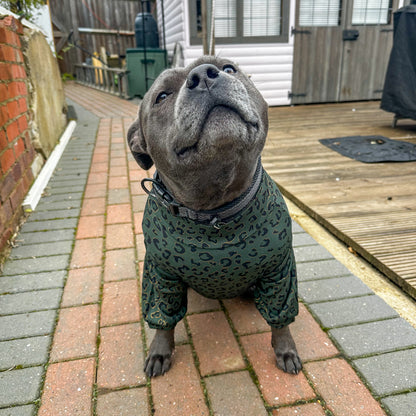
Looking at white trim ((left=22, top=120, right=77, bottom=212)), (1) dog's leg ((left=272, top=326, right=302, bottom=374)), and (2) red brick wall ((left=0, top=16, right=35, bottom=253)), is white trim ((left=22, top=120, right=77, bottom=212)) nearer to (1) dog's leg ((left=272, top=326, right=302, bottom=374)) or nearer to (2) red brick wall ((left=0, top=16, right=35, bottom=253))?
(2) red brick wall ((left=0, top=16, right=35, bottom=253))

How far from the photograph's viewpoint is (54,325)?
201 cm

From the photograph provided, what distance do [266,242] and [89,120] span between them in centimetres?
628

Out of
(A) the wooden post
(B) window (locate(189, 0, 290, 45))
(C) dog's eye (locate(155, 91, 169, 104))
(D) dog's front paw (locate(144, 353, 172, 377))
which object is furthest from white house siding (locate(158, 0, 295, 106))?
(D) dog's front paw (locate(144, 353, 172, 377))

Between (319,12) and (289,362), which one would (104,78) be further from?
(289,362)

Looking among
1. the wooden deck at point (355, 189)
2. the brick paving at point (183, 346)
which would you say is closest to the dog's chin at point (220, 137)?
the brick paving at point (183, 346)

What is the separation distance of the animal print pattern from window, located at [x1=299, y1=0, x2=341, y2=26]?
24.5 feet

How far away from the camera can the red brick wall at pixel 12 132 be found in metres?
2.85

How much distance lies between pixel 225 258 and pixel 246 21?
746 cm

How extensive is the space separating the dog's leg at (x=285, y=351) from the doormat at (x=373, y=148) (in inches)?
127

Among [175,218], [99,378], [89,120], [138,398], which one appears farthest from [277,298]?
[89,120]

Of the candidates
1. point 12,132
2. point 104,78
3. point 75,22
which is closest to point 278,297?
point 12,132

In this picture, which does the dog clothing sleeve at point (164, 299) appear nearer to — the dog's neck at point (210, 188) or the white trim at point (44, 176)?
the dog's neck at point (210, 188)

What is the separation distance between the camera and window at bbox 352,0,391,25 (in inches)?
313

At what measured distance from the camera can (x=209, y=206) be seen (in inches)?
59.1
